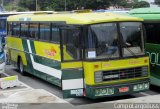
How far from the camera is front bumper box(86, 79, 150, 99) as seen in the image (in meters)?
11.5

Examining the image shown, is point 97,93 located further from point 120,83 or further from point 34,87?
point 34,87

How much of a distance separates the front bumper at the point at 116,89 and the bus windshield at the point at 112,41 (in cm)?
83

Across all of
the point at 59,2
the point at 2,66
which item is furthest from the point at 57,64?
the point at 59,2

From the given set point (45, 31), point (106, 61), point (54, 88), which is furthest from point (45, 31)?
point (106, 61)

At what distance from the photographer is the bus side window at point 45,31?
14.7 metres

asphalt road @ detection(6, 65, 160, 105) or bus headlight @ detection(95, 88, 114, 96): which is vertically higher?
bus headlight @ detection(95, 88, 114, 96)

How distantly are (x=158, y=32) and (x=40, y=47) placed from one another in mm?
4597

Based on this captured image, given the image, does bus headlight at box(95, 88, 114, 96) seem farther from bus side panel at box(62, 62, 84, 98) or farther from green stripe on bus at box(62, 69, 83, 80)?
green stripe on bus at box(62, 69, 83, 80)

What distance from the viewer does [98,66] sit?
11.4 metres

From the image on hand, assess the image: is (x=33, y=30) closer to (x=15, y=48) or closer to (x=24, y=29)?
(x=24, y=29)

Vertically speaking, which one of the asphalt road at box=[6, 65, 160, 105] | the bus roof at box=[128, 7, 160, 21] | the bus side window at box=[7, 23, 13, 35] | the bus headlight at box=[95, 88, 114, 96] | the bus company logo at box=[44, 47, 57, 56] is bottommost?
the asphalt road at box=[6, 65, 160, 105]

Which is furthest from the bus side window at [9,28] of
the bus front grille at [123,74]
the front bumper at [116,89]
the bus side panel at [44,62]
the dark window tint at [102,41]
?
the bus front grille at [123,74]

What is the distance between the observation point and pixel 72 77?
11.7 meters

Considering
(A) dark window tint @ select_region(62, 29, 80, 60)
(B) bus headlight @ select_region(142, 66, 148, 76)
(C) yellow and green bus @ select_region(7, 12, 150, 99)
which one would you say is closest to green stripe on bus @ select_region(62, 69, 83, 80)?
(C) yellow and green bus @ select_region(7, 12, 150, 99)
